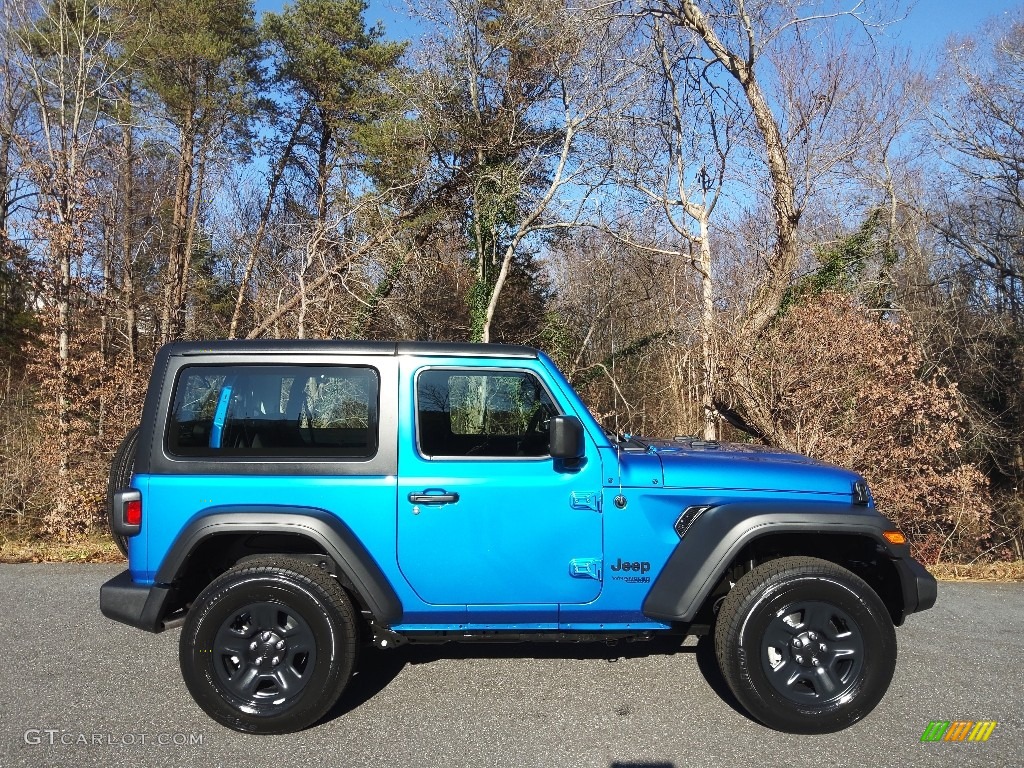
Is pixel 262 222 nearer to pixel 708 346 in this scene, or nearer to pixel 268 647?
pixel 708 346

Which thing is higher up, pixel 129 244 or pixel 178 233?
pixel 178 233

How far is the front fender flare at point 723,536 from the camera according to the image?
380 centimetres

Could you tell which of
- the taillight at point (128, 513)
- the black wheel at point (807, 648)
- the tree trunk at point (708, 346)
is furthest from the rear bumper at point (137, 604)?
the tree trunk at point (708, 346)

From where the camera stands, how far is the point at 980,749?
3.68 m

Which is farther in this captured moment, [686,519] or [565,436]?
[686,519]

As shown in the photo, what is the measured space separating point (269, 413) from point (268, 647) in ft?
3.94

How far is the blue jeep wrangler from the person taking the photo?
382cm

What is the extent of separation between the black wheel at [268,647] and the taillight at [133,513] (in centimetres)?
51

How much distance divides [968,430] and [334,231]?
40.1 feet

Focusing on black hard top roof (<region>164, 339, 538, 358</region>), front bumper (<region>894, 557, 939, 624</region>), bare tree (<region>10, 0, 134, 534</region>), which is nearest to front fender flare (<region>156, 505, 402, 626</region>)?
black hard top roof (<region>164, 339, 538, 358</region>)

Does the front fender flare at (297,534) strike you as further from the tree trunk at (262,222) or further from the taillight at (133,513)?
the tree trunk at (262,222)

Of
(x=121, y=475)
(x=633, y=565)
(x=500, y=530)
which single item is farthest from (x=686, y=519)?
(x=121, y=475)

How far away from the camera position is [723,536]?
381 centimetres

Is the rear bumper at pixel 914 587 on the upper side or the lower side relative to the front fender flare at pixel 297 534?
lower
